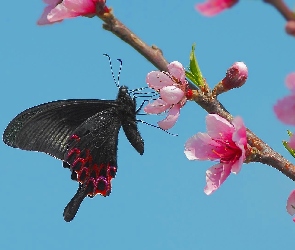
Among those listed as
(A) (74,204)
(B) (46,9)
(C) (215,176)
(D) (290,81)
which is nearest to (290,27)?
(D) (290,81)

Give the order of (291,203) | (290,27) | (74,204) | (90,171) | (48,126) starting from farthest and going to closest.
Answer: (48,126) < (90,171) < (74,204) < (291,203) < (290,27)

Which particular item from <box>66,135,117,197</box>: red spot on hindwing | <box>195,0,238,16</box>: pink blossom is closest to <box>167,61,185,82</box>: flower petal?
<box>66,135,117,197</box>: red spot on hindwing

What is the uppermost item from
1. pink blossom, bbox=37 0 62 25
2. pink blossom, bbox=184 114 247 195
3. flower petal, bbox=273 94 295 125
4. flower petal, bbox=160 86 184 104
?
pink blossom, bbox=37 0 62 25

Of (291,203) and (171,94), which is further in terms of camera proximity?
(171,94)

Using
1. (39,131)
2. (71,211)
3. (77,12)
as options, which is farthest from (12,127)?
(77,12)

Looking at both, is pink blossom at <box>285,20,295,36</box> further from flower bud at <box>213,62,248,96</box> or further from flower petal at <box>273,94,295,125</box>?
flower bud at <box>213,62,248,96</box>

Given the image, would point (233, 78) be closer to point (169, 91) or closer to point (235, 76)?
point (235, 76)

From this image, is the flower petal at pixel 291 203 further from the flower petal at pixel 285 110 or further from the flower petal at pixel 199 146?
the flower petal at pixel 285 110
